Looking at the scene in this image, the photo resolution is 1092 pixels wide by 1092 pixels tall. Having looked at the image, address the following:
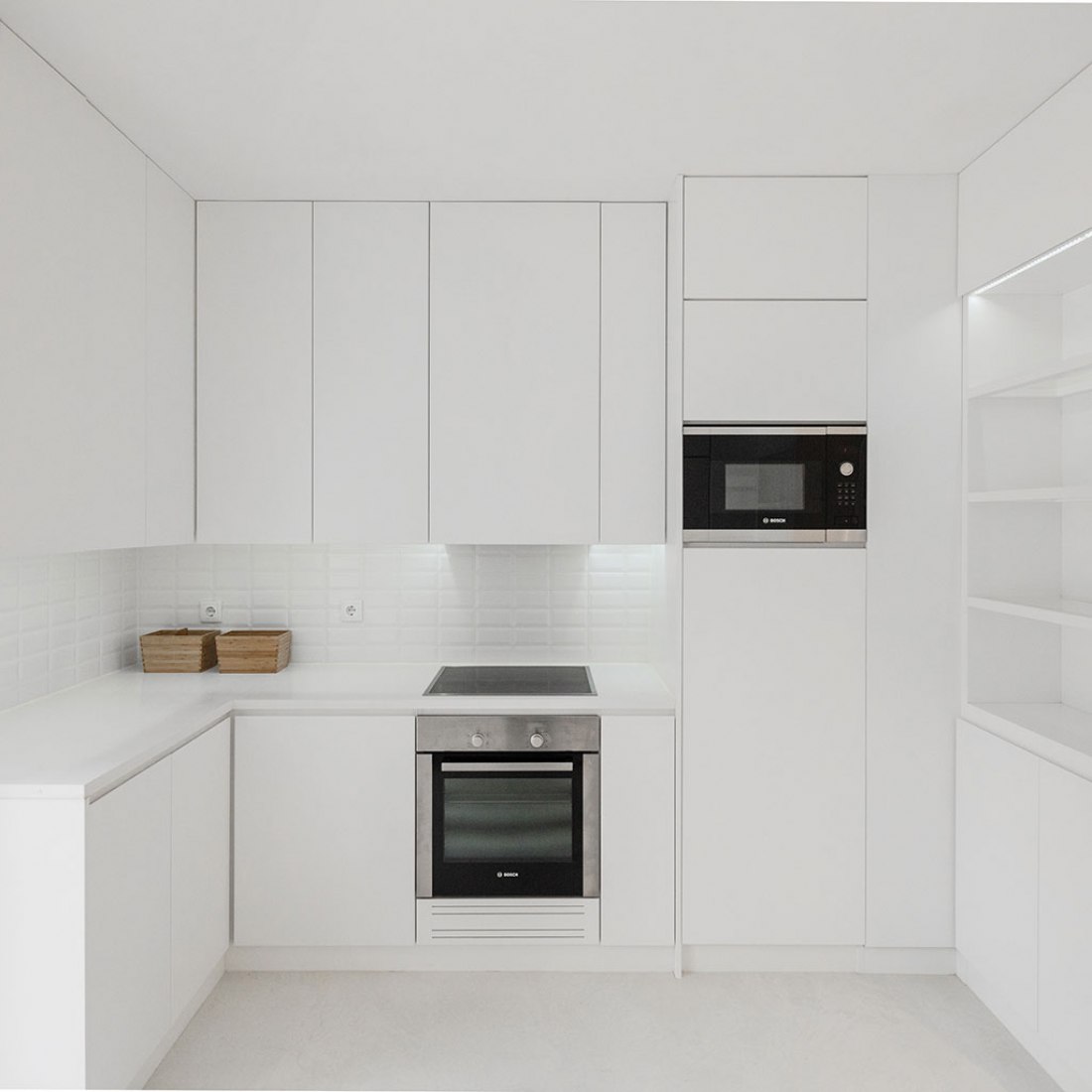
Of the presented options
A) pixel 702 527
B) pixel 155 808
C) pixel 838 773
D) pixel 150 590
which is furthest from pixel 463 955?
pixel 150 590

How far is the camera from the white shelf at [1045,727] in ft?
7.21

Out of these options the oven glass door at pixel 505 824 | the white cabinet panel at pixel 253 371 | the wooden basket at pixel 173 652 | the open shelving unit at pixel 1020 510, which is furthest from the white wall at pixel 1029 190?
the wooden basket at pixel 173 652

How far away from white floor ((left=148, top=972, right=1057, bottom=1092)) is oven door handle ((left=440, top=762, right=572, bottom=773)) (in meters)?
0.65

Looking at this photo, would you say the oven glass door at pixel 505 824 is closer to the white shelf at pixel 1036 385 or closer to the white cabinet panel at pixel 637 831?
the white cabinet panel at pixel 637 831

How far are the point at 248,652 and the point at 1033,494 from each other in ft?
8.25

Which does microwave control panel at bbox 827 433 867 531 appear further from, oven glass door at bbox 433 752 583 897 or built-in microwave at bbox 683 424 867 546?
oven glass door at bbox 433 752 583 897

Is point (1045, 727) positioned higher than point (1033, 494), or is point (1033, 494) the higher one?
point (1033, 494)

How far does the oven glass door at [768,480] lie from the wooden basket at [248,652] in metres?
1.59

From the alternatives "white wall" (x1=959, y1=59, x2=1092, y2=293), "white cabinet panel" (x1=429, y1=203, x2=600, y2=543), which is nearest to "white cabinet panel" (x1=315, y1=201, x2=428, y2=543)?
"white cabinet panel" (x1=429, y1=203, x2=600, y2=543)

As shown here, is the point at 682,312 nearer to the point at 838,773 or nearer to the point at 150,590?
the point at 838,773

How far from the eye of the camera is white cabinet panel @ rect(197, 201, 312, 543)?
2.92 m

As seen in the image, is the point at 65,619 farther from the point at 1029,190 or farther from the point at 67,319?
the point at 1029,190

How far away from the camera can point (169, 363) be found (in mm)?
2740

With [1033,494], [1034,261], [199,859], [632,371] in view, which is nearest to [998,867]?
[1033,494]
